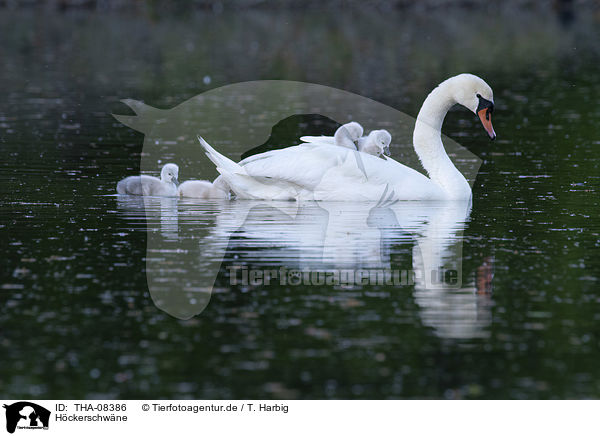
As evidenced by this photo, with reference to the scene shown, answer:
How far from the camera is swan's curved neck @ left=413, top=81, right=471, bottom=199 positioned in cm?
1301

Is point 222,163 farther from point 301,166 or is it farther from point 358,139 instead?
point 358,139

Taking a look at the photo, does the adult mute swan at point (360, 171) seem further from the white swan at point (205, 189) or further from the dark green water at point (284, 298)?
the dark green water at point (284, 298)

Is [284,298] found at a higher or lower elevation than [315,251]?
lower

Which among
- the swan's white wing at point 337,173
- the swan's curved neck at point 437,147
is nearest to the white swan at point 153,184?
the swan's white wing at point 337,173

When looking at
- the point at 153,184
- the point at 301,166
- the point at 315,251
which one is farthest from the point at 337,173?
the point at 315,251

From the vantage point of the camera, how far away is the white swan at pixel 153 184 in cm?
1315

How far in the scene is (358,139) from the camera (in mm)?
13570

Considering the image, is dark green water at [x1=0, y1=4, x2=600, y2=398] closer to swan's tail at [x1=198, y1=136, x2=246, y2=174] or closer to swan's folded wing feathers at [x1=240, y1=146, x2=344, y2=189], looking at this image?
swan's tail at [x1=198, y1=136, x2=246, y2=174]

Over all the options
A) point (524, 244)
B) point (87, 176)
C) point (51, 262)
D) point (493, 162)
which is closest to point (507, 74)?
point (493, 162)

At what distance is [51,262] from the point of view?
386 inches

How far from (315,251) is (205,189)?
3.29m
